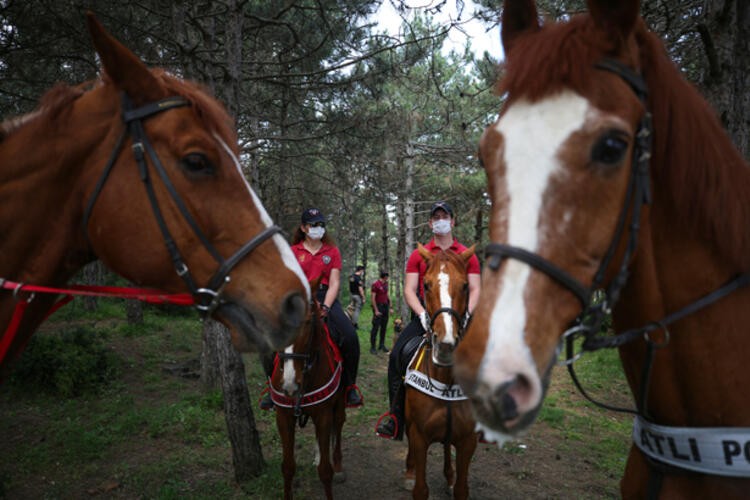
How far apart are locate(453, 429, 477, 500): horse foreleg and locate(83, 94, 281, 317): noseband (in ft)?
11.2

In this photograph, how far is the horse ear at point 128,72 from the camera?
172 cm

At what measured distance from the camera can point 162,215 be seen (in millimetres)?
1777

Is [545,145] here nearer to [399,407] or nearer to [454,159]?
[399,407]

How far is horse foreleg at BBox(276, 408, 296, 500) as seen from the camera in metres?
4.53

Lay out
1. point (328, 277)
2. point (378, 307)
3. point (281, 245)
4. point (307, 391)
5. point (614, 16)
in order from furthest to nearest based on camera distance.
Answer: point (378, 307), point (328, 277), point (307, 391), point (281, 245), point (614, 16)

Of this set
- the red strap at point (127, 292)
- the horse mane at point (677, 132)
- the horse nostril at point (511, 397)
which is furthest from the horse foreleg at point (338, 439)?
the horse mane at point (677, 132)

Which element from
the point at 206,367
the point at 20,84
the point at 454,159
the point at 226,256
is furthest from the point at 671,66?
the point at 454,159

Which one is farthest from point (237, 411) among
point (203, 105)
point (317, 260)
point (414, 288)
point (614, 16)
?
point (614, 16)

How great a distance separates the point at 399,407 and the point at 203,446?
3243mm

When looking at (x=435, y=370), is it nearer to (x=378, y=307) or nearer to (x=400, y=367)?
(x=400, y=367)

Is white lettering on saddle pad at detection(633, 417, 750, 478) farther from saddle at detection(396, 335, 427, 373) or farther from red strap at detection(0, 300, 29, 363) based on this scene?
saddle at detection(396, 335, 427, 373)

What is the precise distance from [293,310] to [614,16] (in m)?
1.70

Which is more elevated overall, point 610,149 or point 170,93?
point 170,93

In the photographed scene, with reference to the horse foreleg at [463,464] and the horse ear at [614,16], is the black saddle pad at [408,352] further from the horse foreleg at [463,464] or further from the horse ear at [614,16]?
the horse ear at [614,16]
